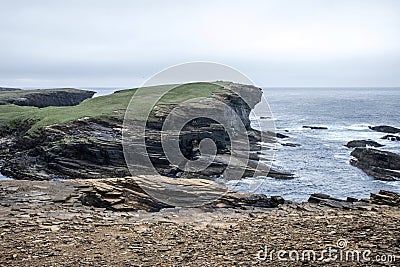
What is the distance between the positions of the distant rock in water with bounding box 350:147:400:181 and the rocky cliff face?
10228mm

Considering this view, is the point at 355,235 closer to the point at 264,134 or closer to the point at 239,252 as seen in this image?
the point at 239,252

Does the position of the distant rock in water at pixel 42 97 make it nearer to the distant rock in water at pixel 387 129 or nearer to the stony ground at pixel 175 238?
the stony ground at pixel 175 238

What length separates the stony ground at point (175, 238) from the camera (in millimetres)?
8852

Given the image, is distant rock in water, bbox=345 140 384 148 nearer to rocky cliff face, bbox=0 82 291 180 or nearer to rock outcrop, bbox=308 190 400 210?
rocky cliff face, bbox=0 82 291 180

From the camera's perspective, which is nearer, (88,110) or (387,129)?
(88,110)

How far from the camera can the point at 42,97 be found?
92.5m

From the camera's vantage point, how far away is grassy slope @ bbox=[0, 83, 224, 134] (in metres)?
46.1

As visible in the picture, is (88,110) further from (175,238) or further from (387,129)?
(387,129)

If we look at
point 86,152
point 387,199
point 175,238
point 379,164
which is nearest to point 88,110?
point 86,152

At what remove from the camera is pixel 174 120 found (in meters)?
47.8

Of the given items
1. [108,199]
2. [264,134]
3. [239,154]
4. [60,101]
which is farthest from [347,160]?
[60,101]

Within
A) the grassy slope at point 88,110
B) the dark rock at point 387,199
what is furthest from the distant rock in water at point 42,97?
the dark rock at point 387,199

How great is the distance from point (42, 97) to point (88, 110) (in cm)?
4847

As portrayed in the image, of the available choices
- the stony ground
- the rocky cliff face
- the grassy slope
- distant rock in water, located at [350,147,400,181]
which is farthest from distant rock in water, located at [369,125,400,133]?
the stony ground
